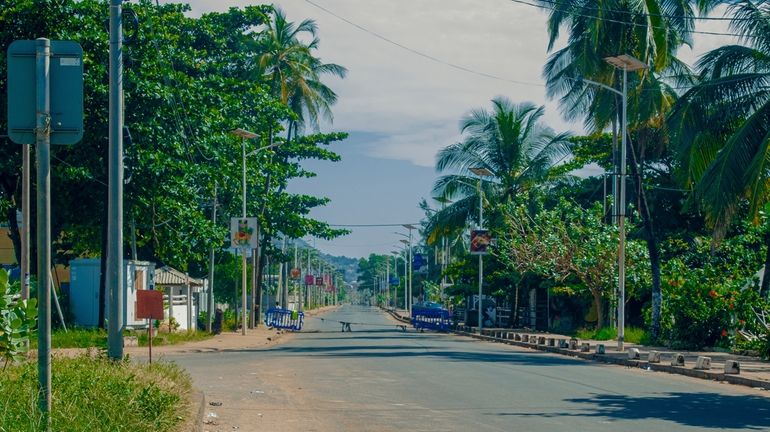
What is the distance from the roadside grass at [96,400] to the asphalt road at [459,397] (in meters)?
1.36

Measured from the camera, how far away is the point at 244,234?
129 feet

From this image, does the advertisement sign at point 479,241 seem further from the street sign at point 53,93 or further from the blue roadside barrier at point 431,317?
the street sign at point 53,93

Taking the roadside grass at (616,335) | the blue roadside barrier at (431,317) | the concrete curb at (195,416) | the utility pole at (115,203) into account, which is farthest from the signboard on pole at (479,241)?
the concrete curb at (195,416)

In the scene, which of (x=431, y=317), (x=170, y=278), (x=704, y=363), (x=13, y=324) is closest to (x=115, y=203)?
(x=13, y=324)

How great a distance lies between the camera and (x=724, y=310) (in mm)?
28656

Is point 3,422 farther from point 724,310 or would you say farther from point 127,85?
point 724,310

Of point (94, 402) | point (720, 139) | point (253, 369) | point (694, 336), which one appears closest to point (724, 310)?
point (694, 336)

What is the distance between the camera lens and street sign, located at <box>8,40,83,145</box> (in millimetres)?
7312

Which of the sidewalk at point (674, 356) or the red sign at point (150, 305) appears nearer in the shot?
the red sign at point (150, 305)

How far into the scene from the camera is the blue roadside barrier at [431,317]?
55469 mm

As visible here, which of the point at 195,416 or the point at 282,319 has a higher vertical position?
the point at 195,416

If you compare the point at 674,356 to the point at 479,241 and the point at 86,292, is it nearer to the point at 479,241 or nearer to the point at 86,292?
the point at 86,292

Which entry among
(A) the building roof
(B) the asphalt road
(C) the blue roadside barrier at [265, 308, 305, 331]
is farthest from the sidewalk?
(C) the blue roadside barrier at [265, 308, 305, 331]

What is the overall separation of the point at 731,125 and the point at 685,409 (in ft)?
49.1
